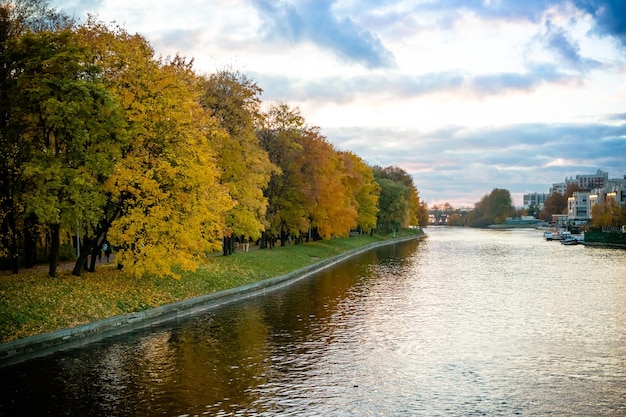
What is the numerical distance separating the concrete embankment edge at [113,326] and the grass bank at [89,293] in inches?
23.3

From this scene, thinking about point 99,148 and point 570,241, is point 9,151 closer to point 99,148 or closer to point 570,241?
point 99,148

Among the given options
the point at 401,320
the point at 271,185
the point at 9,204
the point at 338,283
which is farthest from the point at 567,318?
the point at 271,185

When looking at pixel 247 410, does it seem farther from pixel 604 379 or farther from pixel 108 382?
pixel 604 379

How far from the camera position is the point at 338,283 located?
47.9 meters

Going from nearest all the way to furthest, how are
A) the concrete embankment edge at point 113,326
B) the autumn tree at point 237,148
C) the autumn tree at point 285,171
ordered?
the concrete embankment edge at point 113,326 → the autumn tree at point 237,148 → the autumn tree at point 285,171

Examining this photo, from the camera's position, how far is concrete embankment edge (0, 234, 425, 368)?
870 inches

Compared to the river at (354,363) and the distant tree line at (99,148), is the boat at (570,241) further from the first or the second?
the distant tree line at (99,148)

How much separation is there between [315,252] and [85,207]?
45.9 metres

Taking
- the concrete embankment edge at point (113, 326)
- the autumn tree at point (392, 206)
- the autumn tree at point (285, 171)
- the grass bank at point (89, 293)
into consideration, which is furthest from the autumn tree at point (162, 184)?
the autumn tree at point (392, 206)

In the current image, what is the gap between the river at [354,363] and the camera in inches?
658

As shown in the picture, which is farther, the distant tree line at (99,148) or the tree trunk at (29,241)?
the tree trunk at (29,241)

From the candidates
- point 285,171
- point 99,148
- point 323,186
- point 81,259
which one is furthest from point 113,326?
point 323,186

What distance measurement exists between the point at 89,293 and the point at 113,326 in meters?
3.25

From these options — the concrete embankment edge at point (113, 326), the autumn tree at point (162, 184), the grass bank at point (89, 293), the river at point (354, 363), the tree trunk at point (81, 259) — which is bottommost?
the river at point (354, 363)
